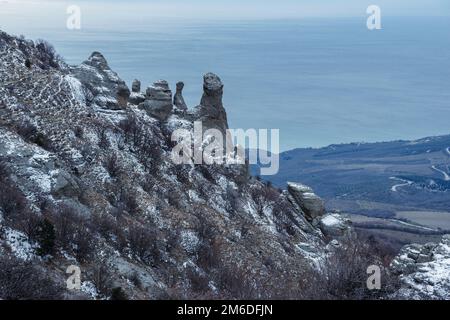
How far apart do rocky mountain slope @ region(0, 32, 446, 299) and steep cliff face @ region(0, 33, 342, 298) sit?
68 mm

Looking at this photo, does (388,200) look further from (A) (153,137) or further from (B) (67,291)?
(B) (67,291)

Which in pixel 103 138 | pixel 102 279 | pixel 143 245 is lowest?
pixel 143 245

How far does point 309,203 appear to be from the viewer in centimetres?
4225

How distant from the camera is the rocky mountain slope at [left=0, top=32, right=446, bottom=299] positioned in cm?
2125

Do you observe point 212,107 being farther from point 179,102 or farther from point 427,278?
point 427,278

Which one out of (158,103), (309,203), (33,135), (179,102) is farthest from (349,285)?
(179,102)

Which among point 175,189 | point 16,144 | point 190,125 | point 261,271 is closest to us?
point 16,144

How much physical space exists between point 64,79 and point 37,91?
2.27m

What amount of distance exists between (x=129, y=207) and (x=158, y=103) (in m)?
12.4

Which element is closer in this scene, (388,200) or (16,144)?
(16,144)

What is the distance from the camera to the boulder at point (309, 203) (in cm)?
4209

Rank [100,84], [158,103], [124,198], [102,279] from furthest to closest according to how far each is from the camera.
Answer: [158,103], [100,84], [124,198], [102,279]

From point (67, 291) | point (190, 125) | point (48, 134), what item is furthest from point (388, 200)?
point (67, 291)
